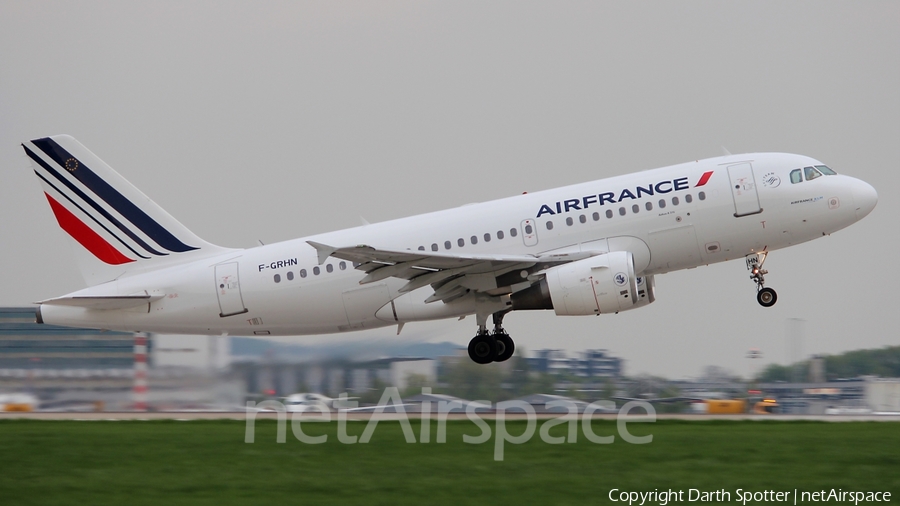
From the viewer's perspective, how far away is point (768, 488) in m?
15.9

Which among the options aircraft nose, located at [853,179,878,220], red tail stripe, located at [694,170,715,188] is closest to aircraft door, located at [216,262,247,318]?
red tail stripe, located at [694,170,715,188]

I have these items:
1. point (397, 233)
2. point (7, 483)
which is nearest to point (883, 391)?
point (397, 233)

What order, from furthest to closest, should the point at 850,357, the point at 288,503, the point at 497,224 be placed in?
1. the point at 850,357
2. the point at 497,224
3. the point at 288,503

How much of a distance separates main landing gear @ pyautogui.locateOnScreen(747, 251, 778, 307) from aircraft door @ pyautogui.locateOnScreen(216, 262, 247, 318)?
13.4m

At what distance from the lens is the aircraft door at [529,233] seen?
2619 centimetres

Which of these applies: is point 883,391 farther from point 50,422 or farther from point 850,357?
point 50,422

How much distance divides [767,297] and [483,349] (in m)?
7.56

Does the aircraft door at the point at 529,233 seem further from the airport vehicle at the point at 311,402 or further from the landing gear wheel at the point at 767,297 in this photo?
the airport vehicle at the point at 311,402

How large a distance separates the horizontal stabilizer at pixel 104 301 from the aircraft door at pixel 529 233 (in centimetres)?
1001

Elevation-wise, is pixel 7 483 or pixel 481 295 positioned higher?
pixel 481 295

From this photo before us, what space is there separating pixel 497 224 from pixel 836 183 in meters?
8.60

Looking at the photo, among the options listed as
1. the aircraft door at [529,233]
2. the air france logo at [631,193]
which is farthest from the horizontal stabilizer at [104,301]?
the air france logo at [631,193]

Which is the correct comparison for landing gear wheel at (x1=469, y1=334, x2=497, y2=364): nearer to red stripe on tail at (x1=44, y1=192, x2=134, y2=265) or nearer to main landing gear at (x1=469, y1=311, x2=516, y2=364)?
main landing gear at (x1=469, y1=311, x2=516, y2=364)

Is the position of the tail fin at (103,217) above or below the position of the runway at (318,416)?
above
